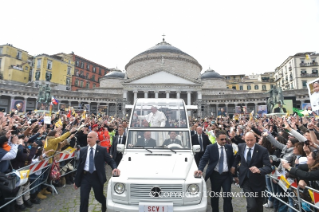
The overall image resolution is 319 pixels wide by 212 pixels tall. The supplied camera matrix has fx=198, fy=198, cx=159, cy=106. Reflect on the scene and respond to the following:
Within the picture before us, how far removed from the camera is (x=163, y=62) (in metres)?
50.8

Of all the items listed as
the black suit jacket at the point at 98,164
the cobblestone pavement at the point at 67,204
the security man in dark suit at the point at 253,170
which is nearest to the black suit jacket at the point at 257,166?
the security man in dark suit at the point at 253,170

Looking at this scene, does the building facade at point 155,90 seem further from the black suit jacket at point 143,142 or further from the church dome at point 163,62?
the black suit jacket at point 143,142

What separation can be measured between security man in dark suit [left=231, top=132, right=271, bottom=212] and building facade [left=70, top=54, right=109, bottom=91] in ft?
196

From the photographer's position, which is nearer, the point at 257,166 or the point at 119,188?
the point at 119,188

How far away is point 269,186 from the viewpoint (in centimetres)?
539

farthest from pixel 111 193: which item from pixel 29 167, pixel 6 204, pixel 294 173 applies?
pixel 294 173

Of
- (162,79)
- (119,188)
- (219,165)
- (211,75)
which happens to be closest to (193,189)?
(219,165)

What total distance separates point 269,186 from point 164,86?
37832mm

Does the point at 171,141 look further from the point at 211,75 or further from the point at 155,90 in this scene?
the point at 211,75

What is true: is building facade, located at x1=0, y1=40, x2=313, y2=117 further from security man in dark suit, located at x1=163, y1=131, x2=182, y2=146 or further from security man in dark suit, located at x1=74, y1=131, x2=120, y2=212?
security man in dark suit, located at x1=74, y1=131, x2=120, y2=212

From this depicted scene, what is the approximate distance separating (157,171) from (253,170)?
191 centimetres

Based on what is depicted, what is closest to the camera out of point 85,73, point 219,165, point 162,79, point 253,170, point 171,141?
point 253,170

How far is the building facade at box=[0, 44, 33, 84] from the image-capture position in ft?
146

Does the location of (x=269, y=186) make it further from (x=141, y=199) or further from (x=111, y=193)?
(x=111, y=193)
